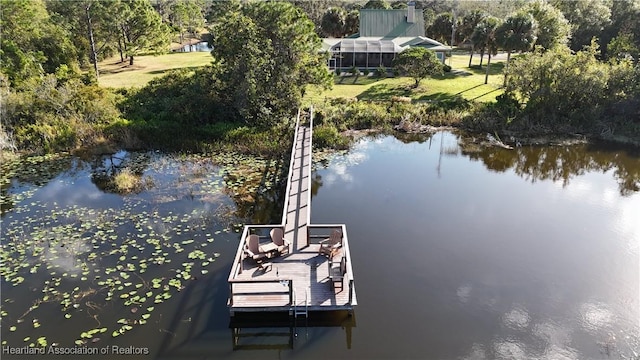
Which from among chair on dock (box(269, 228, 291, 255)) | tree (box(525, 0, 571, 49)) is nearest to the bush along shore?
tree (box(525, 0, 571, 49))

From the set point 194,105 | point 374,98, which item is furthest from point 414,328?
point 374,98

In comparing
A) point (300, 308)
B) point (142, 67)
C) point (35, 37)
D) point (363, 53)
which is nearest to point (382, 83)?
point (363, 53)

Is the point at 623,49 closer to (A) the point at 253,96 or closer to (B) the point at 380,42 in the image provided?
(B) the point at 380,42

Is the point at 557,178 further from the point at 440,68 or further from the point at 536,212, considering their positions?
the point at 440,68

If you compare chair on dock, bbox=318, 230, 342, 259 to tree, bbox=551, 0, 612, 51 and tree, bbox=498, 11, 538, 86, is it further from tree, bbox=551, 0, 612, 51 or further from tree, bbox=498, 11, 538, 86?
tree, bbox=551, 0, 612, 51

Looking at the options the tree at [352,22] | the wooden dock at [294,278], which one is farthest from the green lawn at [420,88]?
the tree at [352,22]

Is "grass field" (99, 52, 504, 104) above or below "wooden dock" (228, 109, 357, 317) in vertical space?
above
